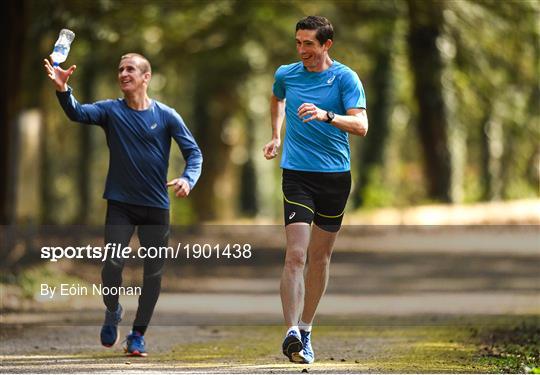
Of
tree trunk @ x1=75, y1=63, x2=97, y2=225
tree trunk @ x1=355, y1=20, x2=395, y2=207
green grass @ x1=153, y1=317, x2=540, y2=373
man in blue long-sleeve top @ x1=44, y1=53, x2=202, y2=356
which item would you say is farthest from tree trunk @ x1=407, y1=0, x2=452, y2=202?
man in blue long-sleeve top @ x1=44, y1=53, x2=202, y2=356

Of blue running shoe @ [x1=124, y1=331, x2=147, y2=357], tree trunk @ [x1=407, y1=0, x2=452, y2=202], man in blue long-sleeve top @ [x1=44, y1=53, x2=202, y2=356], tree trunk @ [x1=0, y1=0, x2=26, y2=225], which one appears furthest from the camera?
tree trunk @ [x1=407, y1=0, x2=452, y2=202]

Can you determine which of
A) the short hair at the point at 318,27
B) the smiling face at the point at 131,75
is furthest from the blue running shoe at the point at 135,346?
the short hair at the point at 318,27

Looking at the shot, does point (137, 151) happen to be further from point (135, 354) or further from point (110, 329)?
point (135, 354)

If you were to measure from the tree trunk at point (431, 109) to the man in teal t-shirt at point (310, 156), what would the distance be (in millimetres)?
12328

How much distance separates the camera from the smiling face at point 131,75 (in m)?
9.62

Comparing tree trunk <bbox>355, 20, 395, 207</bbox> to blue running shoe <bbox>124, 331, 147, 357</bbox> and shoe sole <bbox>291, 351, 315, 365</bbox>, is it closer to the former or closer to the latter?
blue running shoe <bbox>124, 331, 147, 357</bbox>

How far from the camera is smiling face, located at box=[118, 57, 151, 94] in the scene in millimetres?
9617

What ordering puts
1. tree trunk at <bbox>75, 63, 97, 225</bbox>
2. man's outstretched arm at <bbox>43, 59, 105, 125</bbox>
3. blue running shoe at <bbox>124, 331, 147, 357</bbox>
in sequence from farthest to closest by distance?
tree trunk at <bbox>75, 63, 97, 225</bbox> → blue running shoe at <bbox>124, 331, 147, 357</bbox> → man's outstretched arm at <bbox>43, 59, 105, 125</bbox>

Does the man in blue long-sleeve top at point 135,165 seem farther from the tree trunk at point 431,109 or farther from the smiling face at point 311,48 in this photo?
the tree trunk at point 431,109

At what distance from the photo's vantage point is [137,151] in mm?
9758

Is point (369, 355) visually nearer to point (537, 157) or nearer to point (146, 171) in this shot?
point (146, 171)

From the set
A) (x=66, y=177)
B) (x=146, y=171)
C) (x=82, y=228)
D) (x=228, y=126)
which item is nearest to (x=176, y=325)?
(x=146, y=171)

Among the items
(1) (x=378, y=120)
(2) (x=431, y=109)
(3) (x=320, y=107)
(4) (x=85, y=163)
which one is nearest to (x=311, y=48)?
(3) (x=320, y=107)

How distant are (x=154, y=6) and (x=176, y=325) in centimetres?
924
